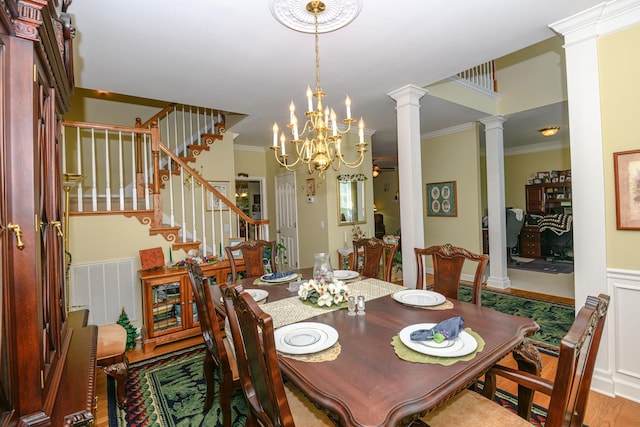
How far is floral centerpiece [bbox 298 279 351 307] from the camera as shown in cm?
180

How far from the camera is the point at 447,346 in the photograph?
4.22 ft

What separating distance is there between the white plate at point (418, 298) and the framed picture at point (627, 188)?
134 cm

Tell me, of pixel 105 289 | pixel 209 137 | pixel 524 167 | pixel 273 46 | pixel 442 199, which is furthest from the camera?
pixel 524 167

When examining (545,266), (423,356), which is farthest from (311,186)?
(545,266)

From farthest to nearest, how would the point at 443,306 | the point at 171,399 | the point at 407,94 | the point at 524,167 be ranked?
the point at 524,167 → the point at 407,94 → the point at 171,399 → the point at 443,306

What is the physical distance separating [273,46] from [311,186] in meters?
2.91

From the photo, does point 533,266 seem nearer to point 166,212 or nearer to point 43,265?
point 166,212

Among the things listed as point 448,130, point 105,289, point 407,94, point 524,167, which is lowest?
point 105,289

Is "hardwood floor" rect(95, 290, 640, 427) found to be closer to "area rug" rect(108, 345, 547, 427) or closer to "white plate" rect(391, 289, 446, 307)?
"area rug" rect(108, 345, 547, 427)

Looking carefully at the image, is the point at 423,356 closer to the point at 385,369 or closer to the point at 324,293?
the point at 385,369

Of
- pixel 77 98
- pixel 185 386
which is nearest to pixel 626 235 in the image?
pixel 185 386

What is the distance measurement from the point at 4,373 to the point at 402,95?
343cm

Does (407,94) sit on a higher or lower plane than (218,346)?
higher

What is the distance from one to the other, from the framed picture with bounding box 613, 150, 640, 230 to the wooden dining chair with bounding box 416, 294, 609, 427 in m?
1.38
